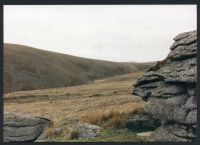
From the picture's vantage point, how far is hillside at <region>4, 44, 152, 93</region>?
3785 inches

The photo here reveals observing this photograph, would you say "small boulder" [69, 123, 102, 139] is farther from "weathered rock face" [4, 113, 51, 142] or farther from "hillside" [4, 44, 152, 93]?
"hillside" [4, 44, 152, 93]

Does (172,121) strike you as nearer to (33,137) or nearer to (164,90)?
(164,90)

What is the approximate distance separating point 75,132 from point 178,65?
5.58 metres

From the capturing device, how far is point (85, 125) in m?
→ 22.2

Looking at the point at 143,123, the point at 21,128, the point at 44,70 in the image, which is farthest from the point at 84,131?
the point at 44,70

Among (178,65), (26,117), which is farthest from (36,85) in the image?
(178,65)

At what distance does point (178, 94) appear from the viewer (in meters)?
19.2

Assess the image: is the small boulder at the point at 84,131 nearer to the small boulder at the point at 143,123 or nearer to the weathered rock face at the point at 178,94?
the small boulder at the point at 143,123

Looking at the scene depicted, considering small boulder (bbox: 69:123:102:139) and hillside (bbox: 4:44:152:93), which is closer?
small boulder (bbox: 69:123:102:139)

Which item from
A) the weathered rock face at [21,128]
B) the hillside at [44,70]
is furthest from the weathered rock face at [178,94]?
the hillside at [44,70]

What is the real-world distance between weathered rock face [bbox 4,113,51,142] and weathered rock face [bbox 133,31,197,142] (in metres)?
6.27

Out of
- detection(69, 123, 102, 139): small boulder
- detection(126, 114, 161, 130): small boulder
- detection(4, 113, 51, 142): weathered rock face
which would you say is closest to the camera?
detection(69, 123, 102, 139): small boulder

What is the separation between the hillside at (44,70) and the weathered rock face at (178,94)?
220 feet

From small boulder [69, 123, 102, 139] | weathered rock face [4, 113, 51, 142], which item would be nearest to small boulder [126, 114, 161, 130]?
small boulder [69, 123, 102, 139]
